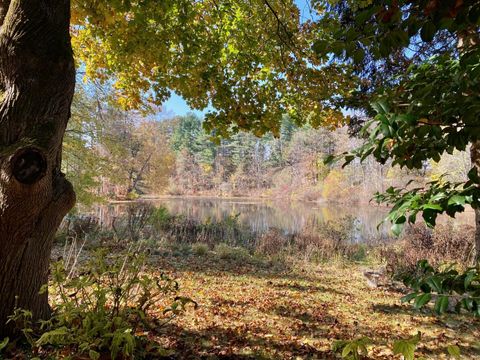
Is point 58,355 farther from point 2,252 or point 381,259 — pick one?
point 381,259

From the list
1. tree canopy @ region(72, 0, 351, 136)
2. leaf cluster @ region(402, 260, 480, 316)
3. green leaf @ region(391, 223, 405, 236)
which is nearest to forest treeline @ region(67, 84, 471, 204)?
tree canopy @ region(72, 0, 351, 136)

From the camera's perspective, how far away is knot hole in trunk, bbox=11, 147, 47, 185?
2012 millimetres

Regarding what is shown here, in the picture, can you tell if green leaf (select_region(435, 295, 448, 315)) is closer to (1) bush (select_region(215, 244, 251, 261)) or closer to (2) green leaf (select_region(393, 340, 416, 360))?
(2) green leaf (select_region(393, 340, 416, 360))

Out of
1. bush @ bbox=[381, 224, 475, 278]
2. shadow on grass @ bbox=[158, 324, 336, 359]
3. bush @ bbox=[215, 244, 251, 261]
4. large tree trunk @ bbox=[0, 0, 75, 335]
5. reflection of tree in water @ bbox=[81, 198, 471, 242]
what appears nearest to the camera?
large tree trunk @ bbox=[0, 0, 75, 335]

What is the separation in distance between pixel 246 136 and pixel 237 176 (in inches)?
311

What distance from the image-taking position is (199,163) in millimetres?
54938

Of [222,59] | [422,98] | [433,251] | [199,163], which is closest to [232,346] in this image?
[422,98]

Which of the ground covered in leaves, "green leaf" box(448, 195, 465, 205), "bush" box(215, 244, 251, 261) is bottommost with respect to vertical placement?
the ground covered in leaves

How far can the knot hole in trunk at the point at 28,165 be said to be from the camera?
201 centimetres

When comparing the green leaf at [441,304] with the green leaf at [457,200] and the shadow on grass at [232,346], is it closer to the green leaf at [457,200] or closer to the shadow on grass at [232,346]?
the green leaf at [457,200]

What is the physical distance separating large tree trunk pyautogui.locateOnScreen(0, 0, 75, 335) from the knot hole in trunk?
0.04 meters

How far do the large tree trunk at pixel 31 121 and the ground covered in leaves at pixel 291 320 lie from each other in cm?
127

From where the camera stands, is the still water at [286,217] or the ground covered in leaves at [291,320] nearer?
the ground covered in leaves at [291,320]

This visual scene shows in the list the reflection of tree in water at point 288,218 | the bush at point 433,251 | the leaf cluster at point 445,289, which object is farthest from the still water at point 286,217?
the leaf cluster at point 445,289
